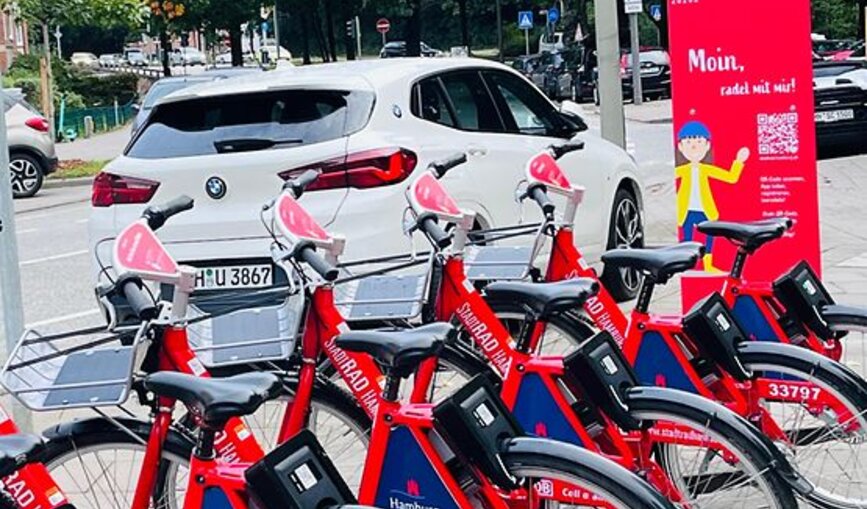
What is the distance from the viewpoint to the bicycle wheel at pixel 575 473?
3379 mm

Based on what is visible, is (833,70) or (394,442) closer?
(394,442)

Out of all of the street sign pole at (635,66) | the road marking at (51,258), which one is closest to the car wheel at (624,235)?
the road marking at (51,258)

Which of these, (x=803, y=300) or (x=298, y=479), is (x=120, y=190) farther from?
(x=298, y=479)

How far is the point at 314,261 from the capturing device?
4.20m

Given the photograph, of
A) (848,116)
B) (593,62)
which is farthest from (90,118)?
(848,116)

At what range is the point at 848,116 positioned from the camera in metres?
18.3

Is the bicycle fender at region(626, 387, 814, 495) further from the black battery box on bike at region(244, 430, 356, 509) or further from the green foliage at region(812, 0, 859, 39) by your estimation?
the green foliage at region(812, 0, 859, 39)

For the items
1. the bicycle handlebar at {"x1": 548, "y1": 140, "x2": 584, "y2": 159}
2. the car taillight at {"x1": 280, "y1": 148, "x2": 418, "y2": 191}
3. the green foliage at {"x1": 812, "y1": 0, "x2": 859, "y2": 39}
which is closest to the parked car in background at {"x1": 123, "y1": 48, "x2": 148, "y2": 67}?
the green foliage at {"x1": 812, "y1": 0, "x2": 859, "y2": 39}

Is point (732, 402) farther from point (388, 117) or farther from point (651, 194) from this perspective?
point (651, 194)

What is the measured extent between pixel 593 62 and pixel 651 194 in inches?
909

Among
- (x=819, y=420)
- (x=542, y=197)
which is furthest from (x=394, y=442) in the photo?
(x=542, y=197)

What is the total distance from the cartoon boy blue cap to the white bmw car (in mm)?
1553

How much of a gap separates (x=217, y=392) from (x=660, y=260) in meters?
1.80

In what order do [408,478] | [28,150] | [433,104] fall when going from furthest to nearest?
[28,150] < [433,104] < [408,478]
